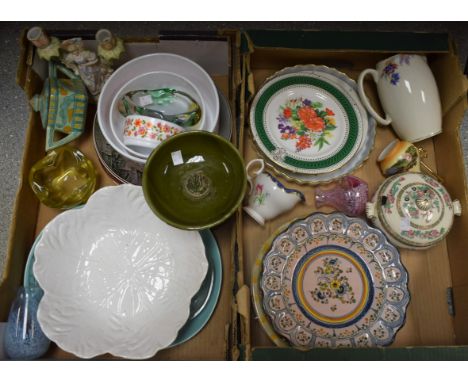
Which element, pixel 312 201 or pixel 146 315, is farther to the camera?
pixel 312 201

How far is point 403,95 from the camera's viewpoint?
0.70 m

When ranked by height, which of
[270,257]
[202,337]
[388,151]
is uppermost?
[388,151]

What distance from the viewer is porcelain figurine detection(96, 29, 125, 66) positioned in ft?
2.17

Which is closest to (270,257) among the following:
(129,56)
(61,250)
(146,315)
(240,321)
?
(240,321)

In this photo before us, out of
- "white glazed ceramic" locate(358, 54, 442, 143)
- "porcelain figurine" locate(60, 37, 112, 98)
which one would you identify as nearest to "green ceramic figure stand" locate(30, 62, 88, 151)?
"porcelain figurine" locate(60, 37, 112, 98)

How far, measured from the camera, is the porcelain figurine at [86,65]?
26.9 inches

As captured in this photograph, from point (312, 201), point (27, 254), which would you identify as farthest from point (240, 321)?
point (27, 254)

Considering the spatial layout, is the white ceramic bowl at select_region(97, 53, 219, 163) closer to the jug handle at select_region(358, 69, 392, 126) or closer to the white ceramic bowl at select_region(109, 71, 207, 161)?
the white ceramic bowl at select_region(109, 71, 207, 161)

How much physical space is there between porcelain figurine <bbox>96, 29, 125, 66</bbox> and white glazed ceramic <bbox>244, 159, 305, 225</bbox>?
30 centimetres

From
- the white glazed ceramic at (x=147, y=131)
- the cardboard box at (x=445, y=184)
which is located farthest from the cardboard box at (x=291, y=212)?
the white glazed ceramic at (x=147, y=131)

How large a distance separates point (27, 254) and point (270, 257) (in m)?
0.42

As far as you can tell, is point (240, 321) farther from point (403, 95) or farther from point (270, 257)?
point (403, 95)

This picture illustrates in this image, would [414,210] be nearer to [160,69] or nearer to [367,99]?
[367,99]

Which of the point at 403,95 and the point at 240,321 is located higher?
the point at 403,95
